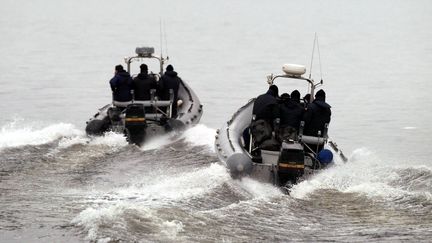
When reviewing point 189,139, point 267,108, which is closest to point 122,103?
point 189,139

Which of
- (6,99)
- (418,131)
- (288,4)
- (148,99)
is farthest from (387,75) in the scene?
(288,4)

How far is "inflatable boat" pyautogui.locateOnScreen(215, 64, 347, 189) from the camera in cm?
1038

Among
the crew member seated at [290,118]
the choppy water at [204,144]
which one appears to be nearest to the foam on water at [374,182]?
the choppy water at [204,144]

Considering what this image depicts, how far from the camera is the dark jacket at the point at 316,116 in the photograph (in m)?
11.3

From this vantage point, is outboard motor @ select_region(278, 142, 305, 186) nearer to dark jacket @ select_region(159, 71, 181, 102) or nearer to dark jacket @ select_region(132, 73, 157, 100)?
dark jacket @ select_region(132, 73, 157, 100)

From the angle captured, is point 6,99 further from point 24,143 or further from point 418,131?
point 418,131

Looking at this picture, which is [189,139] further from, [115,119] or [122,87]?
[122,87]

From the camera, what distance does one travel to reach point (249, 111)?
12.7 m

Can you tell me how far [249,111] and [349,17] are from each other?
3981cm

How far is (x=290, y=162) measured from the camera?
33.9ft

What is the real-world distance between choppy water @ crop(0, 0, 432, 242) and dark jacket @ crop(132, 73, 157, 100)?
913 millimetres

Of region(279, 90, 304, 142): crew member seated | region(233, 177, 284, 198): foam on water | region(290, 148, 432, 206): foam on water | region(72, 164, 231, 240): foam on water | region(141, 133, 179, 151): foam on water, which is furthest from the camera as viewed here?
region(141, 133, 179, 151): foam on water

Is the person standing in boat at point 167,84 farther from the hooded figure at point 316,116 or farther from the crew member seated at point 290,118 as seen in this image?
the hooded figure at point 316,116

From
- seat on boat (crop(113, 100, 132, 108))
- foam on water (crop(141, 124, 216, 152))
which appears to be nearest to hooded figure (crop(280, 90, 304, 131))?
foam on water (crop(141, 124, 216, 152))
